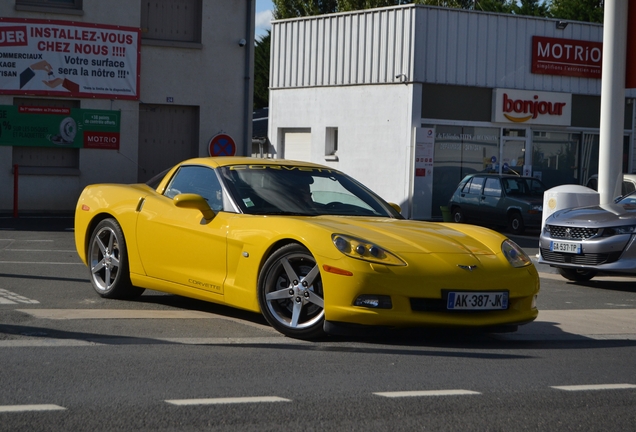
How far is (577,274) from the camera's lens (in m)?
12.6

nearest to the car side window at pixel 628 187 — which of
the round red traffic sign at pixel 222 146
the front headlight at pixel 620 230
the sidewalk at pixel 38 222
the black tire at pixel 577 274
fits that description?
the round red traffic sign at pixel 222 146

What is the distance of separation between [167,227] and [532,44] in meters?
22.9

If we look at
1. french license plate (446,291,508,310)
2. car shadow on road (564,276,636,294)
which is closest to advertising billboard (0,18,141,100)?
car shadow on road (564,276,636,294)

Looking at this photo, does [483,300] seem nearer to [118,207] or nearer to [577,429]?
[577,429]

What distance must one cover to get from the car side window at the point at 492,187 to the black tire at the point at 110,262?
1581 cm

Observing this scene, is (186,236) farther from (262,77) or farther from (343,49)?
Result: (262,77)

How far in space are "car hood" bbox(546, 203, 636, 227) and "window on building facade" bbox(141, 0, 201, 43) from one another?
13.0m

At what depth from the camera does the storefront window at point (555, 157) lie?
29.9 m

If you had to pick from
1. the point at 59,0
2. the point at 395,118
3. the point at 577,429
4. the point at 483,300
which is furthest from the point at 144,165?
the point at 577,429

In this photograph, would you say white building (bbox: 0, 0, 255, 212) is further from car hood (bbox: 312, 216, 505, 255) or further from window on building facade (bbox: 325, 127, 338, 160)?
car hood (bbox: 312, 216, 505, 255)

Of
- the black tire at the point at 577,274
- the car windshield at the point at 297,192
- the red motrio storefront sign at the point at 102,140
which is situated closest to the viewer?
the car windshield at the point at 297,192

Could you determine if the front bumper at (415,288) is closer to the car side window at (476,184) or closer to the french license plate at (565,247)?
the french license plate at (565,247)

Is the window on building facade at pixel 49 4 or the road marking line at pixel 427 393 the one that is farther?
the window on building facade at pixel 49 4

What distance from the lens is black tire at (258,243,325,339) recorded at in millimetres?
6824
